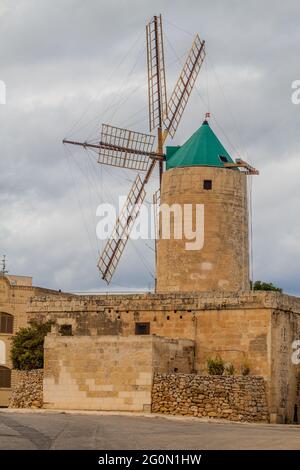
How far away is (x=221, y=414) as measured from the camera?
3700cm

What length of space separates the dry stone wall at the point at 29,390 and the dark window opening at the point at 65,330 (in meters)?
2.34

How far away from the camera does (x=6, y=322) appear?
57.6 m

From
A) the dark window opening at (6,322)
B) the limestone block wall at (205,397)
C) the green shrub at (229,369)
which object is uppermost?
the dark window opening at (6,322)

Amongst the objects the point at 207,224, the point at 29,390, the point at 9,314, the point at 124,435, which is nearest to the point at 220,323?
the point at 207,224

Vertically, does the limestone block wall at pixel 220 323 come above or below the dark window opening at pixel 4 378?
above

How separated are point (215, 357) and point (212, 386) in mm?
3049

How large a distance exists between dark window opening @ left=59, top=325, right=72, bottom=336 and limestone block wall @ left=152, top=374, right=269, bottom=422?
635 cm

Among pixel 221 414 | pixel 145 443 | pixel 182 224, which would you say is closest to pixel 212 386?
pixel 221 414

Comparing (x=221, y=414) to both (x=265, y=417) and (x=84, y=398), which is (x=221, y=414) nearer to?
(x=265, y=417)

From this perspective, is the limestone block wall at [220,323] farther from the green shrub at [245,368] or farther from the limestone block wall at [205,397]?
the limestone block wall at [205,397]

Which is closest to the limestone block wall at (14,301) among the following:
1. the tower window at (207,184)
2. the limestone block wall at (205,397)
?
the tower window at (207,184)

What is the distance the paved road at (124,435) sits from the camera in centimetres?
2197

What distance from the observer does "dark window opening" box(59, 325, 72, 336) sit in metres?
43.2

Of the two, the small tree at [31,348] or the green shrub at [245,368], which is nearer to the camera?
the green shrub at [245,368]
